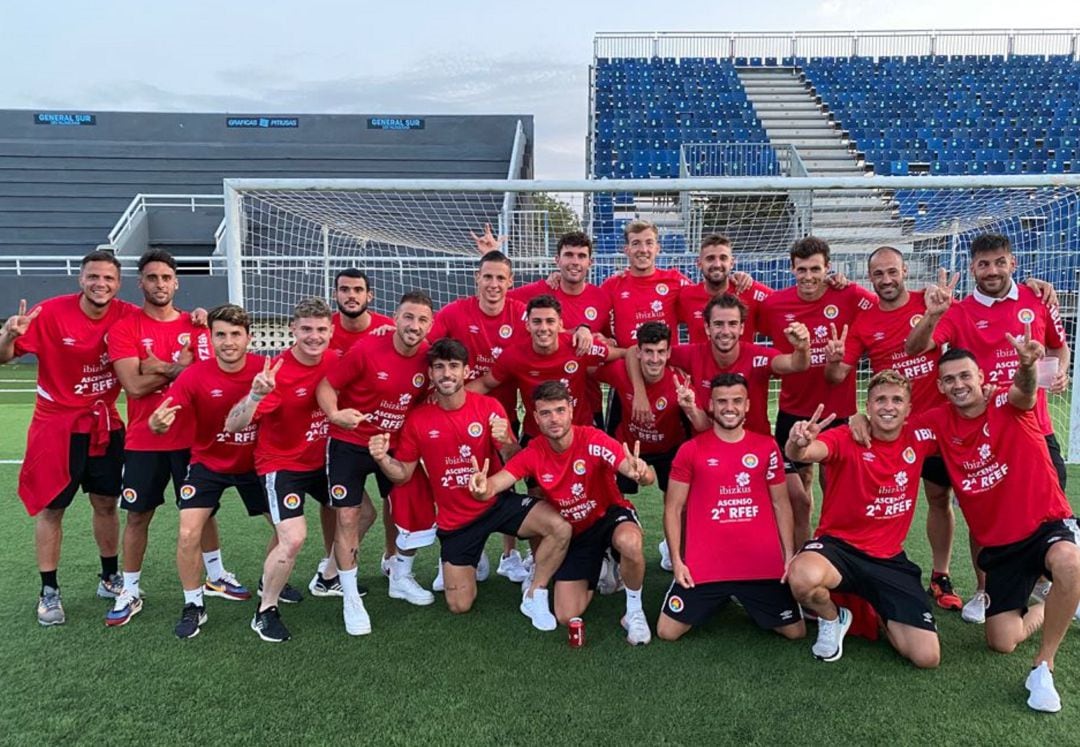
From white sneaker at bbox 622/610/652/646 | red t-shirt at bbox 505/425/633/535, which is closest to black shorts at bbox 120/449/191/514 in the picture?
red t-shirt at bbox 505/425/633/535

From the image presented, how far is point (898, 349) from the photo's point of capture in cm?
420

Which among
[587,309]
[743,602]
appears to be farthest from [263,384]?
[743,602]

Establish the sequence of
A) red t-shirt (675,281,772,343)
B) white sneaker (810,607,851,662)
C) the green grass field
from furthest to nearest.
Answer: red t-shirt (675,281,772,343)
white sneaker (810,607,851,662)
the green grass field

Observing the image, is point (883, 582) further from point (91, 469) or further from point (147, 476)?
point (91, 469)

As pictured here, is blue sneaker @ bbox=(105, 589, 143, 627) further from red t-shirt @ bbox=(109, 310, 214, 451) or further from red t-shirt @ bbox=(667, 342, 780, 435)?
red t-shirt @ bbox=(667, 342, 780, 435)

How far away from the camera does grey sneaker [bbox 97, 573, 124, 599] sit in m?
4.19

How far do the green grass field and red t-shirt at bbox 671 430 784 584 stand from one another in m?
0.38

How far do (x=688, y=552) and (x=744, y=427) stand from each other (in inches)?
31.6

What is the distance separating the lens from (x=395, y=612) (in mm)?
4027

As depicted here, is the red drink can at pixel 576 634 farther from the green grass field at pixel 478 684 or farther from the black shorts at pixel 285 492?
the black shorts at pixel 285 492

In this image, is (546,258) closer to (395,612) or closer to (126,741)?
(395,612)

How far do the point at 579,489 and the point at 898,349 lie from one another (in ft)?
6.61

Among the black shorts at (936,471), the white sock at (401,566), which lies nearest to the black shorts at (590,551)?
the white sock at (401,566)

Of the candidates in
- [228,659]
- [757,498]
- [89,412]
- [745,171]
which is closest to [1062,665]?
[757,498]
